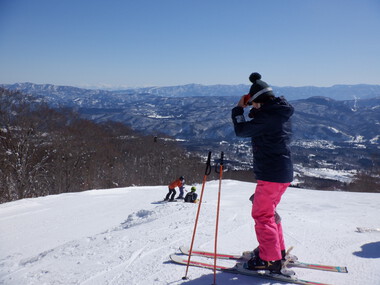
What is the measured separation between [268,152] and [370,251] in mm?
2398

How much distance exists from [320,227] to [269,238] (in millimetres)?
2835

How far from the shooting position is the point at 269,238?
9.86 feet

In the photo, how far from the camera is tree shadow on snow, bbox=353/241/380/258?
12.4 feet

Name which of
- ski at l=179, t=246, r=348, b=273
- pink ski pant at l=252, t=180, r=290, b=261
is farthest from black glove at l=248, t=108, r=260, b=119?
ski at l=179, t=246, r=348, b=273

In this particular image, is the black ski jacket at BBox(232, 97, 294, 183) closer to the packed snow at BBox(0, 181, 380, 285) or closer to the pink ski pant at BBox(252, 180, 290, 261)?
the pink ski pant at BBox(252, 180, 290, 261)

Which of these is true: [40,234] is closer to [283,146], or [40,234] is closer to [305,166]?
[283,146]

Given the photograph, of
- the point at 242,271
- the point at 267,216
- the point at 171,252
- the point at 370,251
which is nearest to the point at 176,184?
the point at 171,252

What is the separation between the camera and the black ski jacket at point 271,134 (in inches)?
→ 115

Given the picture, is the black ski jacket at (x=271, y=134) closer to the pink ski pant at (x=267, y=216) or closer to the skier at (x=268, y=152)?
the skier at (x=268, y=152)

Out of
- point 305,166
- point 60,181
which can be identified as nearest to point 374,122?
point 305,166

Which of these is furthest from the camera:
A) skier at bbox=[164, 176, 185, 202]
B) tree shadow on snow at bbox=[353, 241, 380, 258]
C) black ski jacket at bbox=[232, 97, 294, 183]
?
skier at bbox=[164, 176, 185, 202]

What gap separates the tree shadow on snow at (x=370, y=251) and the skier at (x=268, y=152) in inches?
62.2

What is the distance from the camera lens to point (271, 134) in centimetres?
296

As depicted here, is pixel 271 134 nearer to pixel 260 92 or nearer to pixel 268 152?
pixel 268 152
